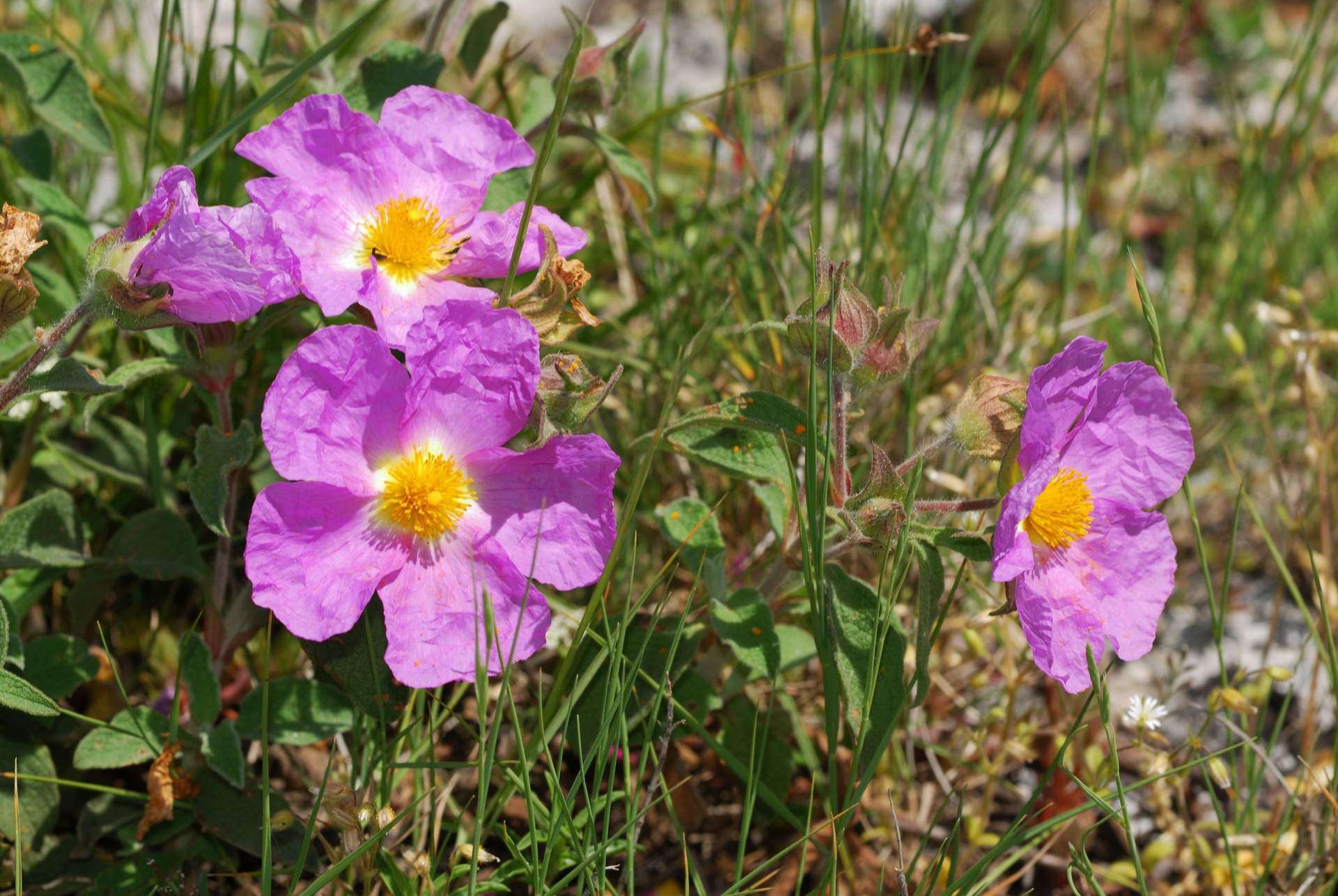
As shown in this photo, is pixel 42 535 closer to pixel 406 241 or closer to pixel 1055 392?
pixel 406 241

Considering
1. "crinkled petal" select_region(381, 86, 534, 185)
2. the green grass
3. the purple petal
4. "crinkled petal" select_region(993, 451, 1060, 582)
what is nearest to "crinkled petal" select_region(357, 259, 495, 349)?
the purple petal

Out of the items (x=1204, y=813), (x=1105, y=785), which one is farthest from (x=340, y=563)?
(x=1204, y=813)

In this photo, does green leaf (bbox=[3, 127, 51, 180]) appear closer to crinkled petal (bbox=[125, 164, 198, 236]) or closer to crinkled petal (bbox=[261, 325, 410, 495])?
crinkled petal (bbox=[125, 164, 198, 236])

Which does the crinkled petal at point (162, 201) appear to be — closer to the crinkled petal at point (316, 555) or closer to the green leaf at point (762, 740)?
the crinkled petal at point (316, 555)

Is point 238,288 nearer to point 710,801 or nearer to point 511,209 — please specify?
point 511,209

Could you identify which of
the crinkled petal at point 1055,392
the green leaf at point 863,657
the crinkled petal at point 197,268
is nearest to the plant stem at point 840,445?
the green leaf at point 863,657
